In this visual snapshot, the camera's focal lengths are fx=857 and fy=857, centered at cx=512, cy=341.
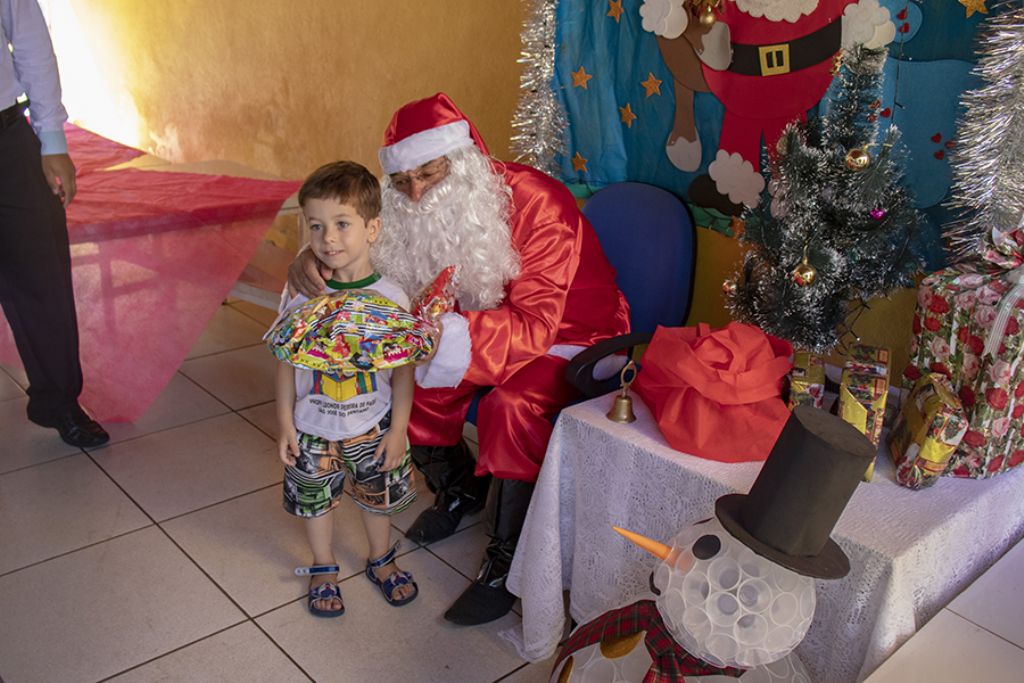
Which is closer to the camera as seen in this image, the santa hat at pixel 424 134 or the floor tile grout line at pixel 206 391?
the santa hat at pixel 424 134

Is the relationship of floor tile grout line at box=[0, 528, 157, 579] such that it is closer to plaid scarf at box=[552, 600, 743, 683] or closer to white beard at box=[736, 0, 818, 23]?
plaid scarf at box=[552, 600, 743, 683]

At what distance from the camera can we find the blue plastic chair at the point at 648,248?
2.27 metres

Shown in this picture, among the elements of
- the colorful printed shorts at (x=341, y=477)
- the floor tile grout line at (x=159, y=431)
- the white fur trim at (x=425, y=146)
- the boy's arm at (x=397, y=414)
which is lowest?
the floor tile grout line at (x=159, y=431)

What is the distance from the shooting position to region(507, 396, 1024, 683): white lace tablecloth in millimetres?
1385

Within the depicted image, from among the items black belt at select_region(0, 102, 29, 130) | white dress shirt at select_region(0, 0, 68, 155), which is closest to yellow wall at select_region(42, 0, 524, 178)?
white dress shirt at select_region(0, 0, 68, 155)

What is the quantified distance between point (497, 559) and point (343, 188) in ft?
3.14

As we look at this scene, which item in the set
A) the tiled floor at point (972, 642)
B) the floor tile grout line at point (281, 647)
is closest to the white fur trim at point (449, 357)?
the floor tile grout line at point (281, 647)

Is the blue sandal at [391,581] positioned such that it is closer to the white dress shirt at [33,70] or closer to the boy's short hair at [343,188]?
the boy's short hair at [343,188]

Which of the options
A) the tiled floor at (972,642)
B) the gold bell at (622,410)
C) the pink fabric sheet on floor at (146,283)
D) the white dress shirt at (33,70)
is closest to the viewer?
the tiled floor at (972,642)

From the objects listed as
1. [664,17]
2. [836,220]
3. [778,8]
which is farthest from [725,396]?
[664,17]

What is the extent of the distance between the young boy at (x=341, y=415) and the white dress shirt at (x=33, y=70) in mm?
1240

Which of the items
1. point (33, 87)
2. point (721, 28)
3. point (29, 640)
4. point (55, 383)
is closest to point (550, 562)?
point (29, 640)

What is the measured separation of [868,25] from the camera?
1.92 meters

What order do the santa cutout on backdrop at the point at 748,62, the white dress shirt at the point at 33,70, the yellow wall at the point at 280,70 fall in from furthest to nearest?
the yellow wall at the point at 280,70
the white dress shirt at the point at 33,70
the santa cutout on backdrop at the point at 748,62
